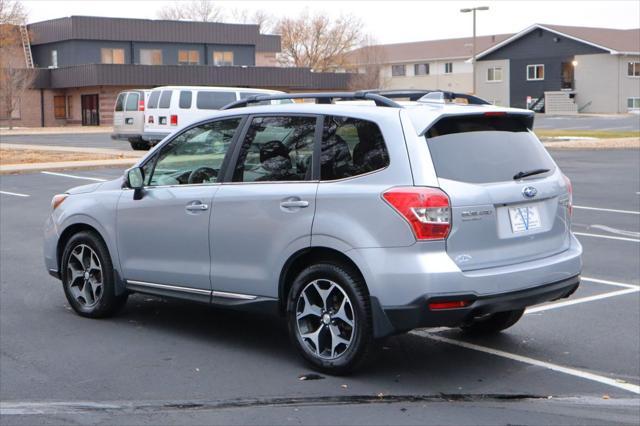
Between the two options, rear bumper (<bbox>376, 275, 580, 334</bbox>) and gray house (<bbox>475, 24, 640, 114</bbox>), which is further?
gray house (<bbox>475, 24, 640, 114</bbox>)

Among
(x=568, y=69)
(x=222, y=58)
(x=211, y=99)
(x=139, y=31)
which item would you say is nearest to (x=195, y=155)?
(x=211, y=99)

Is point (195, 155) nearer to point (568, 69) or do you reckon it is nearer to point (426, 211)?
point (426, 211)

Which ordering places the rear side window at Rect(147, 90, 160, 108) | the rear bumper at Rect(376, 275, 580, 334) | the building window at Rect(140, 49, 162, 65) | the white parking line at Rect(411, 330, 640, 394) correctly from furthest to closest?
the building window at Rect(140, 49, 162, 65) < the rear side window at Rect(147, 90, 160, 108) < the white parking line at Rect(411, 330, 640, 394) < the rear bumper at Rect(376, 275, 580, 334)

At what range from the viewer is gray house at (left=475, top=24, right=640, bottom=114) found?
7400cm

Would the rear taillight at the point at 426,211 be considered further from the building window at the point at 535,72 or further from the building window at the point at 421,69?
the building window at the point at 421,69

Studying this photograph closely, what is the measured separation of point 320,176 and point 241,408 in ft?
5.38

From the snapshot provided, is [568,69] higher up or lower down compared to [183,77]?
higher up

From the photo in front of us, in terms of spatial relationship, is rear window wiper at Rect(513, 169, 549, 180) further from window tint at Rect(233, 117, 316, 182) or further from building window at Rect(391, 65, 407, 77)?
building window at Rect(391, 65, 407, 77)

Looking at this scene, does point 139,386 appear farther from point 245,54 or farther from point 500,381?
point 245,54

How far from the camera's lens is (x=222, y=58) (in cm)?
6869

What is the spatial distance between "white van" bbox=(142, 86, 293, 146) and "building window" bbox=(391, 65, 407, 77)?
6542 centimetres

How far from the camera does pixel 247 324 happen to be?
771cm

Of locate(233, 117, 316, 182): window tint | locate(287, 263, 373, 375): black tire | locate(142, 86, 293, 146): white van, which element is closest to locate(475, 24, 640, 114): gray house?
locate(142, 86, 293, 146): white van

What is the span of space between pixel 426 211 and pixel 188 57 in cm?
6298
